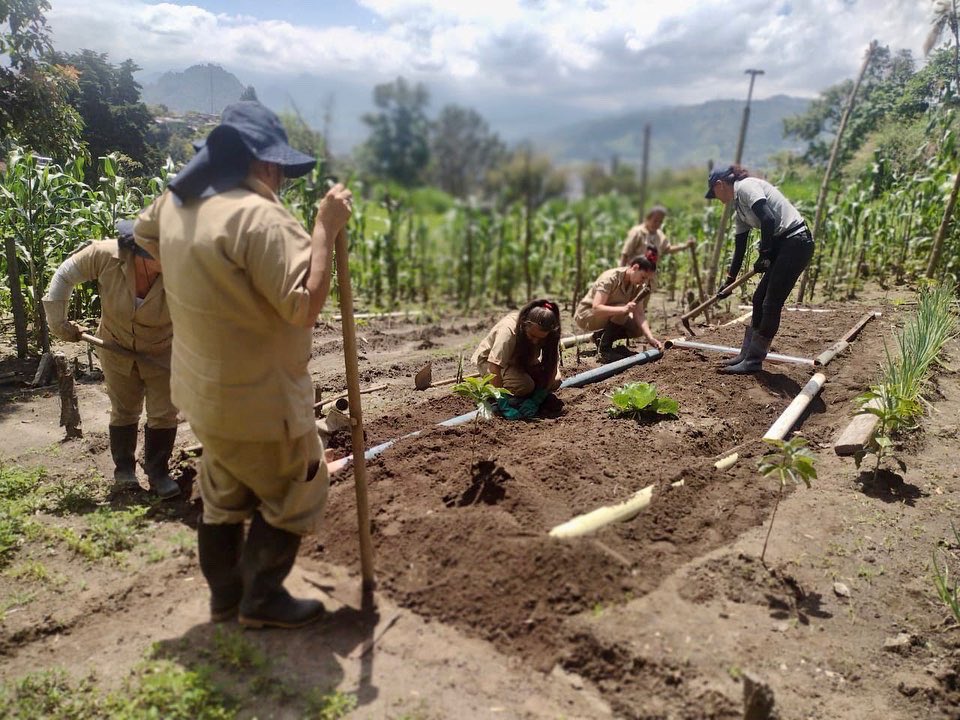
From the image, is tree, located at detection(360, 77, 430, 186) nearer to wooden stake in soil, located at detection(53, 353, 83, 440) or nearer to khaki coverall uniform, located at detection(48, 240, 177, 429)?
khaki coverall uniform, located at detection(48, 240, 177, 429)

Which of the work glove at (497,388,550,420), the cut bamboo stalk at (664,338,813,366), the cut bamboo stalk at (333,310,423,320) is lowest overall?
the cut bamboo stalk at (333,310,423,320)

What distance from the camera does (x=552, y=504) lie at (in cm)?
362

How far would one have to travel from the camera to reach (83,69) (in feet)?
23.0

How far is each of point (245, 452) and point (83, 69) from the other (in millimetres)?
6457

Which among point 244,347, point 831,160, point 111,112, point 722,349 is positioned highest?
point 111,112

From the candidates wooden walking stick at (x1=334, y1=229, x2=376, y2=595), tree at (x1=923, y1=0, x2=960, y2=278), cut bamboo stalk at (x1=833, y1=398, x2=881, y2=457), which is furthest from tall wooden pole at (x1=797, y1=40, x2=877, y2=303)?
wooden walking stick at (x1=334, y1=229, x2=376, y2=595)

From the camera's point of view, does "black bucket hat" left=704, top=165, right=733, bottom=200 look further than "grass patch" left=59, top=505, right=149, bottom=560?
Yes

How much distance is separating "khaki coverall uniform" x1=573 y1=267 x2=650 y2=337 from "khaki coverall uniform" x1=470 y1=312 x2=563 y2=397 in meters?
1.66

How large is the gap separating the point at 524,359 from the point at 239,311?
2965 millimetres

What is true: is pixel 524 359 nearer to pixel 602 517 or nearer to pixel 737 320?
pixel 602 517

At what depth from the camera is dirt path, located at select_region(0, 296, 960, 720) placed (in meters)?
2.63

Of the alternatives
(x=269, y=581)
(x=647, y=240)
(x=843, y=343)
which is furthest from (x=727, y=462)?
(x=647, y=240)

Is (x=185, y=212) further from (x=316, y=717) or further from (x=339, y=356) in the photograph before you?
(x=339, y=356)

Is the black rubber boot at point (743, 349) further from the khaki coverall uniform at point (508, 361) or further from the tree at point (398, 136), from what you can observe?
the tree at point (398, 136)
